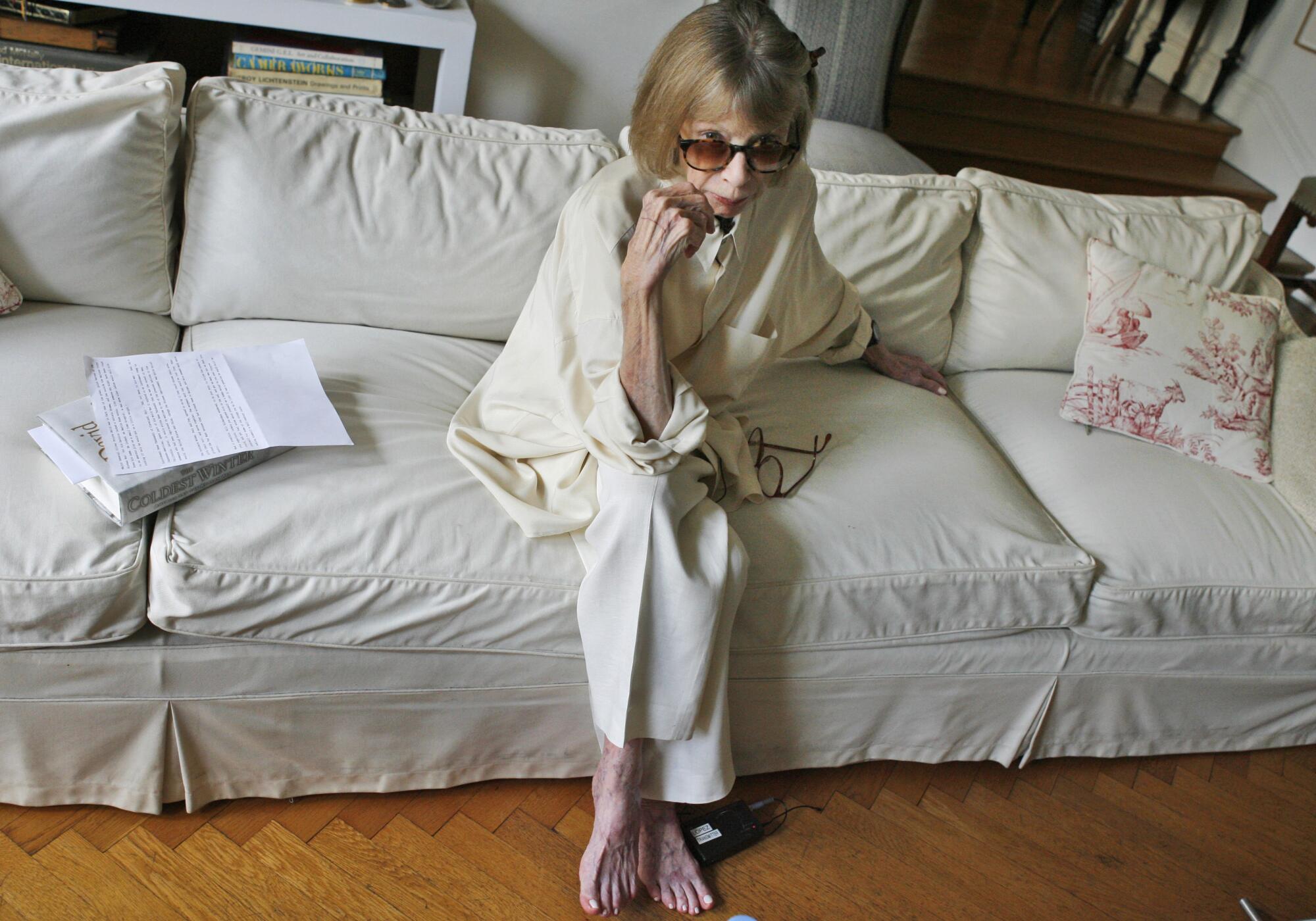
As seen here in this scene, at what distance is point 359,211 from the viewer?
1702mm

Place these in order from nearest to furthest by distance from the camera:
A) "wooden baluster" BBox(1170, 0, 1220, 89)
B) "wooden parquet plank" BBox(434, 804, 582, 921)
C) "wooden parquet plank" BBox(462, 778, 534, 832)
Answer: "wooden parquet plank" BBox(434, 804, 582, 921) < "wooden parquet plank" BBox(462, 778, 534, 832) < "wooden baluster" BBox(1170, 0, 1220, 89)

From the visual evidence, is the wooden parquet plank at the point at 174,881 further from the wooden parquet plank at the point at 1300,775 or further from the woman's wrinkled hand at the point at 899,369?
the wooden parquet plank at the point at 1300,775

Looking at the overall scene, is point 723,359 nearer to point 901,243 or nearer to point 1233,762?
point 901,243

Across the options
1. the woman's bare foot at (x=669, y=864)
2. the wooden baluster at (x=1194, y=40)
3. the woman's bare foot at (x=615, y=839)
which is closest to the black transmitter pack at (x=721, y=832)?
the woman's bare foot at (x=669, y=864)

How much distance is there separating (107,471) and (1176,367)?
1.79 metres

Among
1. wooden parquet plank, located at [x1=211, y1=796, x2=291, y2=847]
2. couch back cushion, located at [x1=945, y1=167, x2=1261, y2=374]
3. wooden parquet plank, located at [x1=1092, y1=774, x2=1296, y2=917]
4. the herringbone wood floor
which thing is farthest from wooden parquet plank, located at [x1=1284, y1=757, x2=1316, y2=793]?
wooden parquet plank, located at [x1=211, y1=796, x2=291, y2=847]

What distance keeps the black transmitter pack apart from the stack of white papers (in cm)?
79

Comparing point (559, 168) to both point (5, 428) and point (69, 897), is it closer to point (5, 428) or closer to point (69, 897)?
point (5, 428)

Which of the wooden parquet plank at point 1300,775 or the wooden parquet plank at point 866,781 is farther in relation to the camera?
the wooden parquet plank at point 1300,775

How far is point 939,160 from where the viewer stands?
3.52 meters

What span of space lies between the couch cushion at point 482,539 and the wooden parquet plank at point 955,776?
348 mm

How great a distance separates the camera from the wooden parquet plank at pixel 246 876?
136 cm

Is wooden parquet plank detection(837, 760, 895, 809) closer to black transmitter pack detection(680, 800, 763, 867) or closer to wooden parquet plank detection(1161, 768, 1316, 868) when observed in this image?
black transmitter pack detection(680, 800, 763, 867)

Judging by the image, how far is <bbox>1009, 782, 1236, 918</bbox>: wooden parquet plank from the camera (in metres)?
1.61
